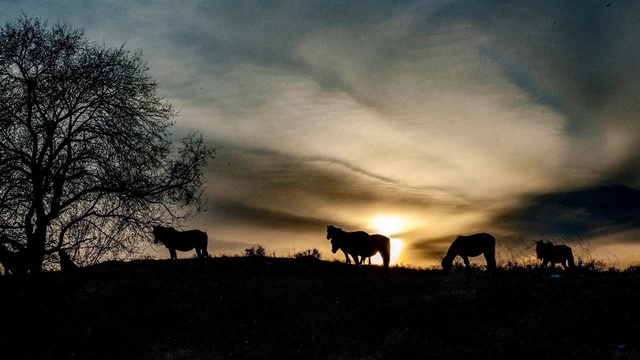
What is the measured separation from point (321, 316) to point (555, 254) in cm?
1555

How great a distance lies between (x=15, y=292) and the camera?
21406mm

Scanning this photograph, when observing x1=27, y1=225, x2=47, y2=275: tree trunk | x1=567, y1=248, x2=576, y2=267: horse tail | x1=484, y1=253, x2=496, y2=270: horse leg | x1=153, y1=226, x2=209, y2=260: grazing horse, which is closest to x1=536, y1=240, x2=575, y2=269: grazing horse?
x1=567, y1=248, x2=576, y2=267: horse tail

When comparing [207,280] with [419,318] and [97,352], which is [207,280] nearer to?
[97,352]

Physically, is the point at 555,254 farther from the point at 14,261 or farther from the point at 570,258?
the point at 14,261

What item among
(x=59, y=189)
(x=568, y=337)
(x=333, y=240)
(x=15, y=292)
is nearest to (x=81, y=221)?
(x=59, y=189)

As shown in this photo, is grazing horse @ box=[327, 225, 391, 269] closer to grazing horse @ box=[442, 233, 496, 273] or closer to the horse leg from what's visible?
grazing horse @ box=[442, 233, 496, 273]

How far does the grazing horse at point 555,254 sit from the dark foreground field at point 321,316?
538 centimetres

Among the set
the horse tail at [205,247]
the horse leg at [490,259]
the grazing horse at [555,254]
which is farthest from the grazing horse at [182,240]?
the grazing horse at [555,254]

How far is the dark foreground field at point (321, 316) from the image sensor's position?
1433 cm

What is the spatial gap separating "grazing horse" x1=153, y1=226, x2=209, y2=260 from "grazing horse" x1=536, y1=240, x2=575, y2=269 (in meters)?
20.5

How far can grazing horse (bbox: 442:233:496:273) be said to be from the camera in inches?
1066

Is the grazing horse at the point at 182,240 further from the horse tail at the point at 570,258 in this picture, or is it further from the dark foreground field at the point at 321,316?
the horse tail at the point at 570,258

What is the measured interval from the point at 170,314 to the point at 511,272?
48.4ft

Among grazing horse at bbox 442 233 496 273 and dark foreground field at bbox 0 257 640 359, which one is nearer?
dark foreground field at bbox 0 257 640 359
